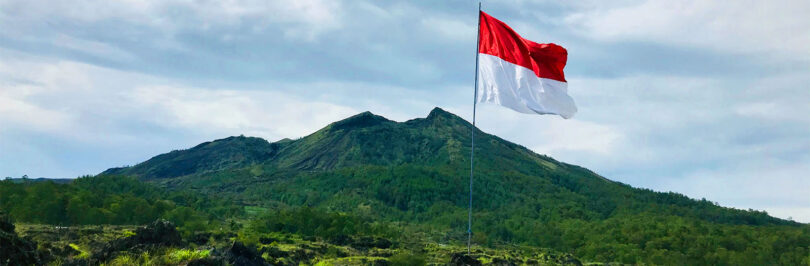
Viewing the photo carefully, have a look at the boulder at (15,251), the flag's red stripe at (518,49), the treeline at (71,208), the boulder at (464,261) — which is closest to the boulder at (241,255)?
the boulder at (15,251)

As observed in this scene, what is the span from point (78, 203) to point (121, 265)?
151m

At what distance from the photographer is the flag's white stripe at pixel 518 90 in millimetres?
33656

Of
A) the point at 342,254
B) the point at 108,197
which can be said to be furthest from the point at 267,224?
the point at 342,254

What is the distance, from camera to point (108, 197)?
181000mm

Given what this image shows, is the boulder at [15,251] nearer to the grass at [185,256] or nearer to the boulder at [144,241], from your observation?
the boulder at [144,241]

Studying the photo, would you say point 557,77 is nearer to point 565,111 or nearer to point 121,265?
point 565,111

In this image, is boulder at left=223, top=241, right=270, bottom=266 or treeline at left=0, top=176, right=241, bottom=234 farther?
treeline at left=0, top=176, right=241, bottom=234

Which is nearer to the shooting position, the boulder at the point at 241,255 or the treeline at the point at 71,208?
the boulder at the point at 241,255

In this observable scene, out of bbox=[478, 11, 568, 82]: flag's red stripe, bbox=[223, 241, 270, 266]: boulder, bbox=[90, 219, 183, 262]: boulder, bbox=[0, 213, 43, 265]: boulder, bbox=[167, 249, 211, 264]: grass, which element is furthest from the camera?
bbox=[478, 11, 568, 82]: flag's red stripe

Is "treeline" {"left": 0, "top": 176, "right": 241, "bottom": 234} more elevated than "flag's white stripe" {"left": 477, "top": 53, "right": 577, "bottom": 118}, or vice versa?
"flag's white stripe" {"left": 477, "top": 53, "right": 577, "bottom": 118}

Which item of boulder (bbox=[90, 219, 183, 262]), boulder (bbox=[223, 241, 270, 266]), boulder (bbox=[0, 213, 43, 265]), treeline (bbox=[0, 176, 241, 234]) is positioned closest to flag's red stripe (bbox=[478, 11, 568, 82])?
boulder (bbox=[223, 241, 270, 266])

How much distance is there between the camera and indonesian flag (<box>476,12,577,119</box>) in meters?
33.9

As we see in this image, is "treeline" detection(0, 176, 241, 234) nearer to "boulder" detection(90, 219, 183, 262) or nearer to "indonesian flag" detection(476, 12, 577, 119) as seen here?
"boulder" detection(90, 219, 183, 262)

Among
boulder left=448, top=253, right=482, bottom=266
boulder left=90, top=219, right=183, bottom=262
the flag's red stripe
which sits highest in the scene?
the flag's red stripe
